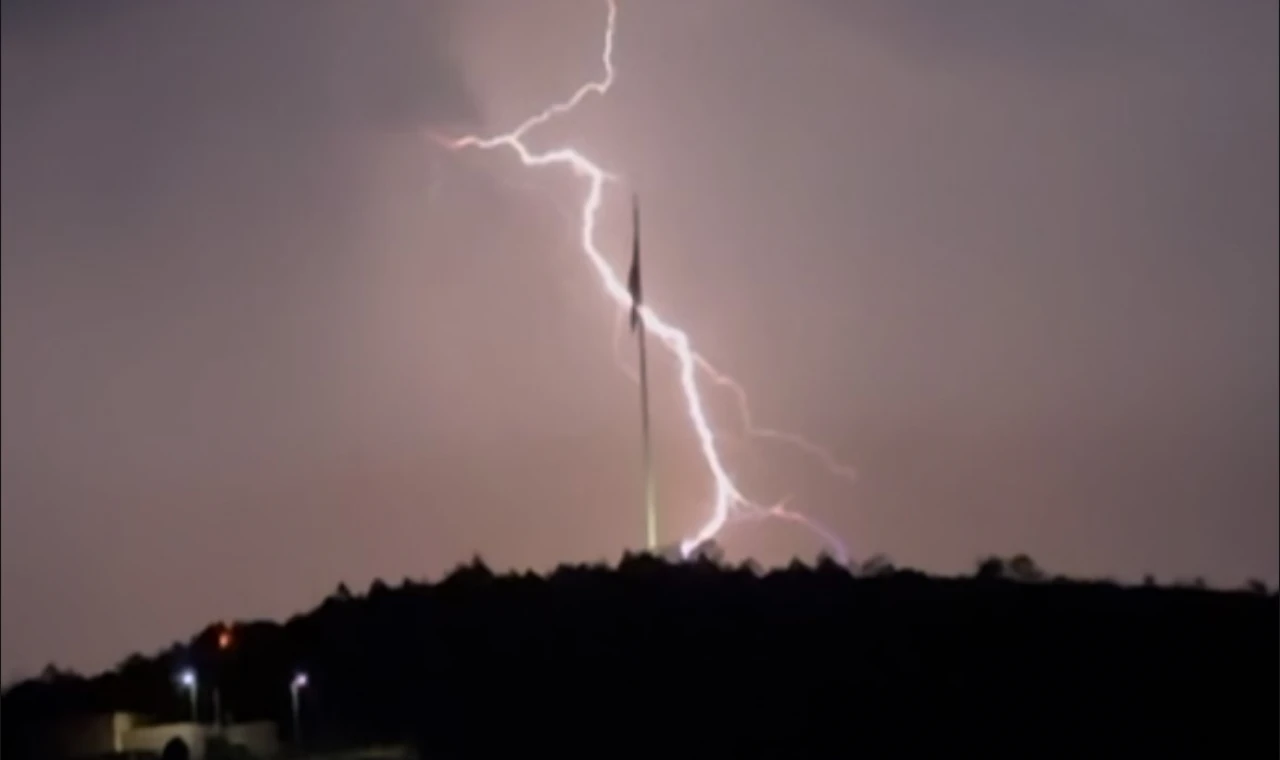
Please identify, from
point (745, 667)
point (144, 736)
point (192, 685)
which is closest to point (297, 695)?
point (192, 685)

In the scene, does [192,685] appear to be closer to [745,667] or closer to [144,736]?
[144,736]

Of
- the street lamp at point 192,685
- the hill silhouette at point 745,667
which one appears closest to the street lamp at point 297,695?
the hill silhouette at point 745,667

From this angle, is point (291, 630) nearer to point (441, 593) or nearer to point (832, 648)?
point (441, 593)

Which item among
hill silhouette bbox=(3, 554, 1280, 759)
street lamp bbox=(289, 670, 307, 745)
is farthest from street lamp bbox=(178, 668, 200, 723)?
street lamp bbox=(289, 670, 307, 745)

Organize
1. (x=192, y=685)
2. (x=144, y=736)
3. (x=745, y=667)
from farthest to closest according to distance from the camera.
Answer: (x=192, y=685), (x=745, y=667), (x=144, y=736)

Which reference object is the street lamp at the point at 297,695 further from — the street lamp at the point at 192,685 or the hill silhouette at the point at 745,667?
the street lamp at the point at 192,685

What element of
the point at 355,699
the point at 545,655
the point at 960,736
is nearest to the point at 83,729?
the point at 355,699
